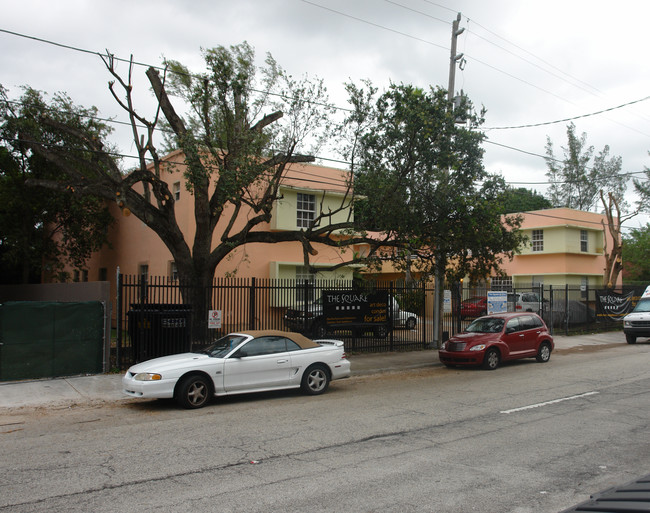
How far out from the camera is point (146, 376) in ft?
30.6

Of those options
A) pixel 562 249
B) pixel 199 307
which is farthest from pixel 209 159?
pixel 562 249

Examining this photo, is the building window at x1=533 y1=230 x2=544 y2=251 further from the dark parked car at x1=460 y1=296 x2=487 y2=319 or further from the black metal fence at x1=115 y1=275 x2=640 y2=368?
the dark parked car at x1=460 y1=296 x2=487 y2=319

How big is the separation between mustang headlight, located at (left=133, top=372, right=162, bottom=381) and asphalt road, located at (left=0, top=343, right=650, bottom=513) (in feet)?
1.94

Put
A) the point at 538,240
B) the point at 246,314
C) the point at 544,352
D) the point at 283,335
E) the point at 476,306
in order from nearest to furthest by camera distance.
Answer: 1. the point at 283,335
2. the point at 544,352
3. the point at 246,314
4. the point at 476,306
5. the point at 538,240

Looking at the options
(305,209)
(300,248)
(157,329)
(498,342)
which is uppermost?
(305,209)

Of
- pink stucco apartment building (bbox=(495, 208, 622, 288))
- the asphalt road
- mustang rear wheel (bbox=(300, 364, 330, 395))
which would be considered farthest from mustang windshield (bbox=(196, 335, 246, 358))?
pink stucco apartment building (bbox=(495, 208, 622, 288))

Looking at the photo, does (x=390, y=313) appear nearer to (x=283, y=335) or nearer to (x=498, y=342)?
(x=498, y=342)

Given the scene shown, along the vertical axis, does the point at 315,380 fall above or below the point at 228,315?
below

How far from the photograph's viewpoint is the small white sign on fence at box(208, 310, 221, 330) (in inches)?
549

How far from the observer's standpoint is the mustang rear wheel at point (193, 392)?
30.7 ft

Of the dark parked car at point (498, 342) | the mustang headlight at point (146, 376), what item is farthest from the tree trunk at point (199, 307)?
the dark parked car at point (498, 342)

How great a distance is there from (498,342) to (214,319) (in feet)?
25.5

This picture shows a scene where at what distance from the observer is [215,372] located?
383 inches

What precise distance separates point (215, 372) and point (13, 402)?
13.1 feet
